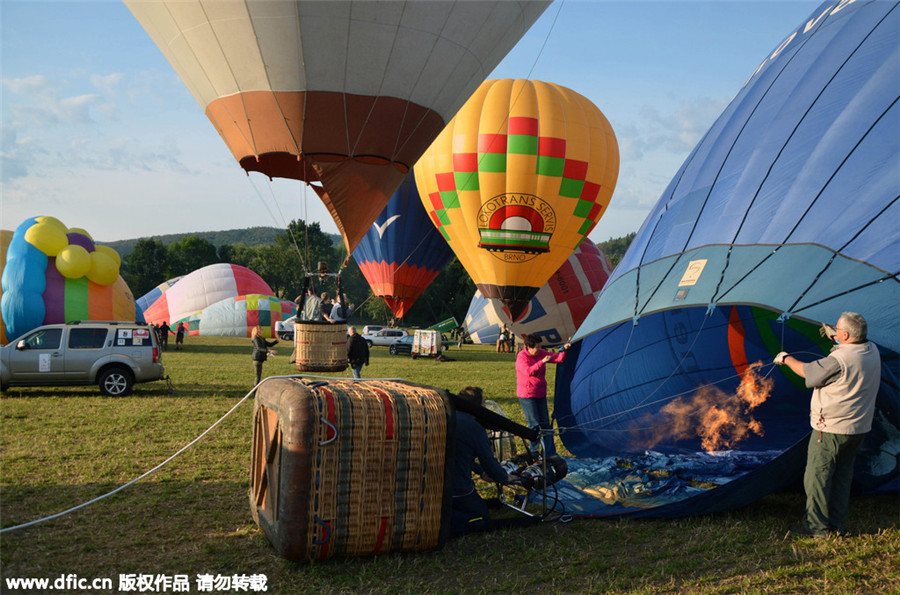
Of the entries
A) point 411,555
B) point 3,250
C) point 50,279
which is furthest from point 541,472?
point 3,250

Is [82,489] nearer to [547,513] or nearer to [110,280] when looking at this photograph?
[547,513]

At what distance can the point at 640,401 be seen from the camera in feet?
21.3

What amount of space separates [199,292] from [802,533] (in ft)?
95.1

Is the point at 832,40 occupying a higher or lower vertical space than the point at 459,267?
lower

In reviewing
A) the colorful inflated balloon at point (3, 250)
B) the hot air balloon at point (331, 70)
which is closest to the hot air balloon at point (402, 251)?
the colorful inflated balloon at point (3, 250)

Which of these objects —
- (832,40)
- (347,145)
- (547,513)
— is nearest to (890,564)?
(547,513)

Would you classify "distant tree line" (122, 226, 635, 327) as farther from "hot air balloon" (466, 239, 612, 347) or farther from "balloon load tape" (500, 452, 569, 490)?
"balloon load tape" (500, 452, 569, 490)

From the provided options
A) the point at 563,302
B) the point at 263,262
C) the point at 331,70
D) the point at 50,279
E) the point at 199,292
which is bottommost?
the point at 563,302

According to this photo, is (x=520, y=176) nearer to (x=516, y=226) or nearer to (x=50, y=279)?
(x=516, y=226)

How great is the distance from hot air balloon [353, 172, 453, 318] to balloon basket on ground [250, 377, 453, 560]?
17.2 meters

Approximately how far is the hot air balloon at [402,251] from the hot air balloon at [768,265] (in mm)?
14672

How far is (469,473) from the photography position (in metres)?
3.94

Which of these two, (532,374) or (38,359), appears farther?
(38,359)

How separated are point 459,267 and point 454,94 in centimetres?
4104
